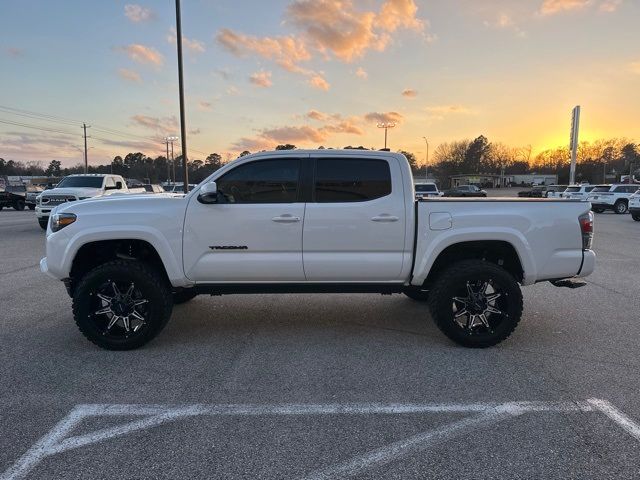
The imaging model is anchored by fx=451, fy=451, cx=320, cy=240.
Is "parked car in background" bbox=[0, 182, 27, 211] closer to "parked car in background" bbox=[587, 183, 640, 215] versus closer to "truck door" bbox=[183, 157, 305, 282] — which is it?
"truck door" bbox=[183, 157, 305, 282]

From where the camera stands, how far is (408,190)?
458 centimetres

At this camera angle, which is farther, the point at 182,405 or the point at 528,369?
the point at 528,369

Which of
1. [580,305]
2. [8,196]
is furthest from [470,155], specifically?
[580,305]

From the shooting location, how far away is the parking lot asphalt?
2693mm

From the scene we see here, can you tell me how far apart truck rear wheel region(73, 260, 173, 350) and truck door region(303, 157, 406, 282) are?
1.53 metres

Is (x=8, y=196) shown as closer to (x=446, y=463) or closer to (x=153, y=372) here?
(x=153, y=372)

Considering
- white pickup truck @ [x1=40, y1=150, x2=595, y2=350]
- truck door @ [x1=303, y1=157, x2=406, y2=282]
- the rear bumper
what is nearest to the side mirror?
white pickup truck @ [x1=40, y1=150, x2=595, y2=350]

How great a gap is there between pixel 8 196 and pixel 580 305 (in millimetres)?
33633

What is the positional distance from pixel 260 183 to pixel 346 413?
2.38 m

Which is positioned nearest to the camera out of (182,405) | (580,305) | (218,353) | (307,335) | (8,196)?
(182,405)

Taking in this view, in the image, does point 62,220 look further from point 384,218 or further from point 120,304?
point 384,218

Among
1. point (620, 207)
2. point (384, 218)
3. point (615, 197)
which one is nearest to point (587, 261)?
point (384, 218)

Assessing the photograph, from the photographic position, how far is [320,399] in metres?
3.48

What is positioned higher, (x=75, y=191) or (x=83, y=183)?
(x=83, y=183)
